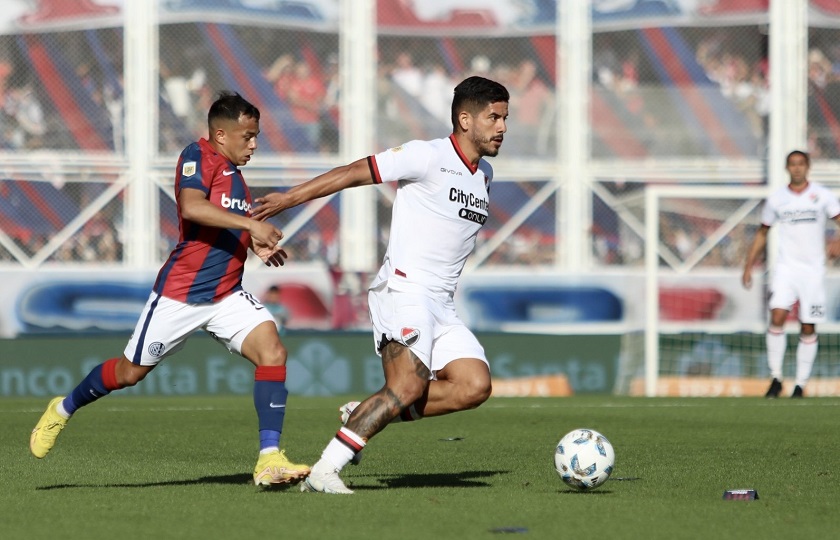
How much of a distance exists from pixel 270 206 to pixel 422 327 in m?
0.95

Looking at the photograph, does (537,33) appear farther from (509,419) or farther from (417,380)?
(417,380)

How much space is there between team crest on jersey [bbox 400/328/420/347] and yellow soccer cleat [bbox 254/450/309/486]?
0.76m

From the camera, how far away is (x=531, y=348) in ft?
59.7

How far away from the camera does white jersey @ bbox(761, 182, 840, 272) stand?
15.2 m

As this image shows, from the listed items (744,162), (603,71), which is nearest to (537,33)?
(603,71)

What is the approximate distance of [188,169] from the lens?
7.56 m

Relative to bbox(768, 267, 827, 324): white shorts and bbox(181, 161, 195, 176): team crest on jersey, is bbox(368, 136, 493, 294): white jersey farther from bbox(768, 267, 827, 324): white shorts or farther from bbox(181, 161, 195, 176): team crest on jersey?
bbox(768, 267, 827, 324): white shorts

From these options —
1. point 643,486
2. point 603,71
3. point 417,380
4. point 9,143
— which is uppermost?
point 603,71

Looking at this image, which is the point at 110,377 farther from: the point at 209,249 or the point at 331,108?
the point at 331,108

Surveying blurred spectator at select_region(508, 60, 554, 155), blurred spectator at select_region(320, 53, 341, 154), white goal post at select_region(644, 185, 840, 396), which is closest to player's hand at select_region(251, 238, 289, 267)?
white goal post at select_region(644, 185, 840, 396)

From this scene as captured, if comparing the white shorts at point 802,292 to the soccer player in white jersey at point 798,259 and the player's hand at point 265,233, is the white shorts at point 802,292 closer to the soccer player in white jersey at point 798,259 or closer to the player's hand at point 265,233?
the soccer player in white jersey at point 798,259

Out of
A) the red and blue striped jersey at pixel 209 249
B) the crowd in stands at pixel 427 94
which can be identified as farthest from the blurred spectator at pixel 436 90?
the red and blue striped jersey at pixel 209 249

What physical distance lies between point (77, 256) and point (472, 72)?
5.78 metres

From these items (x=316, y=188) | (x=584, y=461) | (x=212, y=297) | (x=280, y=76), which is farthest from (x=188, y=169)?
(x=280, y=76)
